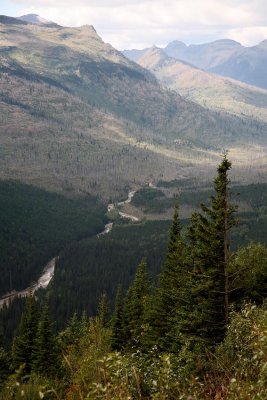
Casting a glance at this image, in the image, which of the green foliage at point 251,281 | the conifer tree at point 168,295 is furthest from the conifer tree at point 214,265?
the conifer tree at point 168,295

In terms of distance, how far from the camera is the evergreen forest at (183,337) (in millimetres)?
16016

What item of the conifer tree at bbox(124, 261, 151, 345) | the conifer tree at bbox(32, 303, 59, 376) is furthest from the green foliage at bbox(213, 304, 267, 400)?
the conifer tree at bbox(32, 303, 59, 376)

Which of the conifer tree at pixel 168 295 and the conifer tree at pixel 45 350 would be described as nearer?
the conifer tree at pixel 168 295

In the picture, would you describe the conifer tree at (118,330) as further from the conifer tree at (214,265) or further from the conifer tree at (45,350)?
the conifer tree at (214,265)

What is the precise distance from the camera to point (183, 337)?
110 feet

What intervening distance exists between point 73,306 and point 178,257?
416ft

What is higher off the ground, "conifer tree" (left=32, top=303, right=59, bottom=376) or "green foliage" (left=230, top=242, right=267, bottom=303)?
"green foliage" (left=230, top=242, right=267, bottom=303)

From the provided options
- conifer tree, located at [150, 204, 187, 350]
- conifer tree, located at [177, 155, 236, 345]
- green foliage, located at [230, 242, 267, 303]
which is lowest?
conifer tree, located at [150, 204, 187, 350]

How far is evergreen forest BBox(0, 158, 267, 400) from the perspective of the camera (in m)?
16.0

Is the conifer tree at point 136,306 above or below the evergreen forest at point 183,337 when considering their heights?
below

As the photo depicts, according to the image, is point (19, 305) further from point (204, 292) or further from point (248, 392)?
point (248, 392)

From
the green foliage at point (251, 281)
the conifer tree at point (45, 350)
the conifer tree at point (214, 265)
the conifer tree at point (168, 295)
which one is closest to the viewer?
the conifer tree at point (214, 265)

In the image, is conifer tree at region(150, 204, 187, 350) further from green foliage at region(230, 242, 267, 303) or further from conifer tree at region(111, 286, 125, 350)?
conifer tree at region(111, 286, 125, 350)

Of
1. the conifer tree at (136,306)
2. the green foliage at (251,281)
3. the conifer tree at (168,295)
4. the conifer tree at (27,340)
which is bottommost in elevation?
the conifer tree at (27,340)
